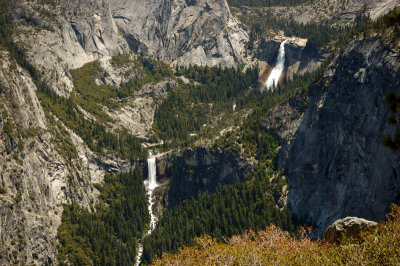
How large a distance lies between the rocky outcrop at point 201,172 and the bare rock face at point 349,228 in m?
115

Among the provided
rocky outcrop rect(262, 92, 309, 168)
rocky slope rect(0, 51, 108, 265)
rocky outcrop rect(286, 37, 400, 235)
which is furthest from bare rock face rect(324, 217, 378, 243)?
rocky outcrop rect(262, 92, 309, 168)

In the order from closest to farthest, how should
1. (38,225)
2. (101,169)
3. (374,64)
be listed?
1. (374,64)
2. (38,225)
3. (101,169)

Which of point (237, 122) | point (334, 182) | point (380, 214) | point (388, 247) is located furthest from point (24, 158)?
point (388, 247)

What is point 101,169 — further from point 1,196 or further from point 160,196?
point 1,196

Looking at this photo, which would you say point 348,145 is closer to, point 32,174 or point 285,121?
point 285,121

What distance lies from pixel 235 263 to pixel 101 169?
148 meters

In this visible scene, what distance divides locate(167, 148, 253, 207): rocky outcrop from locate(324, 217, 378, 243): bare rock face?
4525 inches

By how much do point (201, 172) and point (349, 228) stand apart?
13209 cm

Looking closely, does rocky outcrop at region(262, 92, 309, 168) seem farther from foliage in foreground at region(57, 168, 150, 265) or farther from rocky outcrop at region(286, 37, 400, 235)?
foliage in foreground at region(57, 168, 150, 265)

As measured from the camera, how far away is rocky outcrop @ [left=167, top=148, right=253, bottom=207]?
176 m

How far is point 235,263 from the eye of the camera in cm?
5650

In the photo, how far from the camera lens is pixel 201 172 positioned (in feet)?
609

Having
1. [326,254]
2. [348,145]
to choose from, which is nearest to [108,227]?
[348,145]

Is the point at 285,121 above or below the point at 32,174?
above
